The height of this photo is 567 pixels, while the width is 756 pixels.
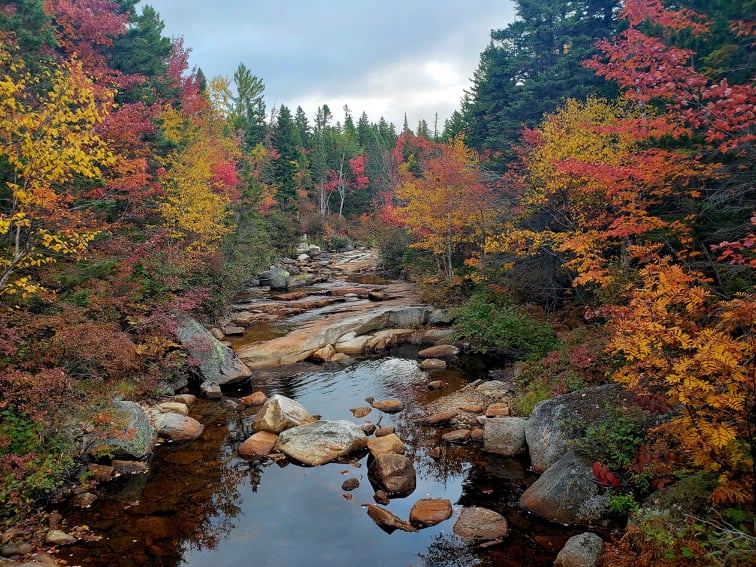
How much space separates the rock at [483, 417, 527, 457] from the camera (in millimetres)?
7996

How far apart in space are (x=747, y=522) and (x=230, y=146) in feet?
93.6

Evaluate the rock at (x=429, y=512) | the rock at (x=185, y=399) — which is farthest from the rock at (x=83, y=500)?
the rock at (x=429, y=512)

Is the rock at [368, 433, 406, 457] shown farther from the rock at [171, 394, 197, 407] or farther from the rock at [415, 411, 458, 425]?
the rock at [171, 394, 197, 407]

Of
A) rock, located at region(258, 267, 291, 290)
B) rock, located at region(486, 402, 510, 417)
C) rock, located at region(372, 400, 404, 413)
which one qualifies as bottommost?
rock, located at region(372, 400, 404, 413)

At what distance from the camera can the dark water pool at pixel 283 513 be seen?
5617 millimetres

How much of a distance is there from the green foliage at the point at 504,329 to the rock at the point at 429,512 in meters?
6.13

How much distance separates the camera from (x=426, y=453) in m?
8.20

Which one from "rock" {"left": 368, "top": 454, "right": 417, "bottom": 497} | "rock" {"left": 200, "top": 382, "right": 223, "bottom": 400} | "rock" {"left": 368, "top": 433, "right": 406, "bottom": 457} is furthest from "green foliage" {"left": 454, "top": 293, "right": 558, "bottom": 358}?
"rock" {"left": 200, "top": 382, "right": 223, "bottom": 400}

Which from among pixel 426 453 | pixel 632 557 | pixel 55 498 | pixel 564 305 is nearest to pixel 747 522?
pixel 632 557

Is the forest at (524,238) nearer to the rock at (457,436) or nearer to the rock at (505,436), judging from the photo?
the rock at (505,436)

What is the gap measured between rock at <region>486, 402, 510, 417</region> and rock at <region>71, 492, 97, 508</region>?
7.57m

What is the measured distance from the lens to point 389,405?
1038 cm

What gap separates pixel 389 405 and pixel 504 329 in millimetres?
4797

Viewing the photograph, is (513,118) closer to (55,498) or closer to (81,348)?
(81,348)
